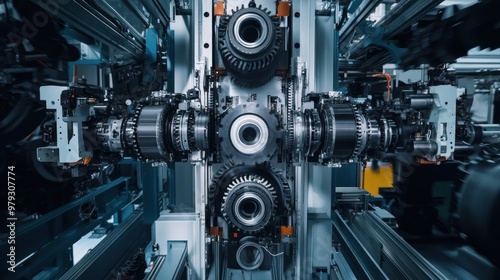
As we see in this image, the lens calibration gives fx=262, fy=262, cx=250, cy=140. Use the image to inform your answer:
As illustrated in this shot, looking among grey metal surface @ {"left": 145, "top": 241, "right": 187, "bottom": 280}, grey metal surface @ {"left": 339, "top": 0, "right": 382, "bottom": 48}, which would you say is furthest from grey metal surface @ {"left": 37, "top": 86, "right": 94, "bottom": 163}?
grey metal surface @ {"left": 339, "top": 0, "right": 382, "bottom": 48}

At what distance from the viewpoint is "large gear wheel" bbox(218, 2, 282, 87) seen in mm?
1294

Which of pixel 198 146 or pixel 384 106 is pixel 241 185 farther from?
pixel 384 106

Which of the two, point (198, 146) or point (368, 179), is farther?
point (368, 179)

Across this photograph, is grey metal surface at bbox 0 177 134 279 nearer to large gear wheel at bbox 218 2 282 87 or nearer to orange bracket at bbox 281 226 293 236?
orange bracket at bbox 281 226 293 236

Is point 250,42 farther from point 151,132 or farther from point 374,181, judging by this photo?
point 374,181

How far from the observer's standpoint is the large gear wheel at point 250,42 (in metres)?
1.29

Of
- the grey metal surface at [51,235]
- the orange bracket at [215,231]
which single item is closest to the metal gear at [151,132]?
the orange bracket at [215,231]

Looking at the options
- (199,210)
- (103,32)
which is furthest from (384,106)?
(103,32)

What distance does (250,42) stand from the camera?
136 cm

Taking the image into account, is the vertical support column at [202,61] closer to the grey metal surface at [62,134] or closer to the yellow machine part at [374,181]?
the grey metal surface at [62,134]

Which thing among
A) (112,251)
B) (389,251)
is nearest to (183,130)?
(389,251)

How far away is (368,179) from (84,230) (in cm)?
415

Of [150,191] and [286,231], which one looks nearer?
[286,231]

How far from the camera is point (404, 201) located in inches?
135
